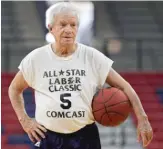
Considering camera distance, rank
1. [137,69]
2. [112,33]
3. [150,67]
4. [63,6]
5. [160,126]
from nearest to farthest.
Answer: [63,6] < [160,126] < [137,69] < [150,67] < [112,33]

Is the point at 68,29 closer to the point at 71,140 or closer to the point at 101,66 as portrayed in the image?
the point at 101,66

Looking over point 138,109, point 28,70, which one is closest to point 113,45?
point 28,70

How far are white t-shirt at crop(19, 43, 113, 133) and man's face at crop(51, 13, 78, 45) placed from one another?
0.15 metres

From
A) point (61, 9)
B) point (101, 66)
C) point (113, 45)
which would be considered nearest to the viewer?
point (61, 9)

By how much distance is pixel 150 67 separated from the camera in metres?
14.0

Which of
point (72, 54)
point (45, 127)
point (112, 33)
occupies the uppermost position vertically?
point (72, 54)

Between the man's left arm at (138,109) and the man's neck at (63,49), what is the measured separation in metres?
0.29

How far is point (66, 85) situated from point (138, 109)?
0.49 metres

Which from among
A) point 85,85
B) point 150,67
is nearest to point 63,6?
point 85,85

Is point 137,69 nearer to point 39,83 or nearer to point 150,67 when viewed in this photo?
point 150,67

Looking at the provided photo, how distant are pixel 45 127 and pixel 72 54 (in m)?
0.51

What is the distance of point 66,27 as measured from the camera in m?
4.85

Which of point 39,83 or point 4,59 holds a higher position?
point 39,83

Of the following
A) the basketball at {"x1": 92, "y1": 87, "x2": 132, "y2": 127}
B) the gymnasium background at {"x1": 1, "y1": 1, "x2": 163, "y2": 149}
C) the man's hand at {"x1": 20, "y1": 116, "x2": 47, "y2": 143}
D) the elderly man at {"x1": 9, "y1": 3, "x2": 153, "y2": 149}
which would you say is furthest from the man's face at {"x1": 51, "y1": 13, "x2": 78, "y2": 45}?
the gymnasium background at {"x1": 1, "y1": 1, "x2": 163, "y2": 149}
